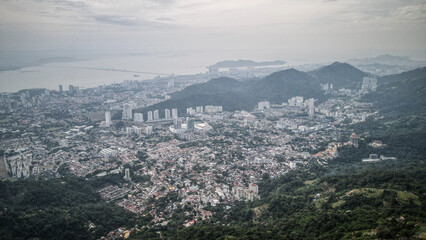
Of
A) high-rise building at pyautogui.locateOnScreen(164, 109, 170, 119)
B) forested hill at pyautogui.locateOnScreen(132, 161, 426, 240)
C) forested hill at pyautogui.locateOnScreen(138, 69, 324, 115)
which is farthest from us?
forested hill at pyautogui.locateOnScreen(138, 69, 324, 115)

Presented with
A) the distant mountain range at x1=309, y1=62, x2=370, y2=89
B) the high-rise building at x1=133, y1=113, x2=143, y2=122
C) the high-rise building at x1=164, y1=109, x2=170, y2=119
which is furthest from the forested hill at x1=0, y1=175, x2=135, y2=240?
the distant mountain range at x1=309, y1=62, x2=370, y2=89

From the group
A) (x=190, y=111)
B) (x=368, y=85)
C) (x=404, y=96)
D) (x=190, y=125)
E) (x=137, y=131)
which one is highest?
(x=368, y=85)

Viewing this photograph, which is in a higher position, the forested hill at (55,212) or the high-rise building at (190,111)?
the high-rise building at (190,111)

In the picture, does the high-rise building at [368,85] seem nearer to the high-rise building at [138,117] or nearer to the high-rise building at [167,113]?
the high-rise building at [167,113]

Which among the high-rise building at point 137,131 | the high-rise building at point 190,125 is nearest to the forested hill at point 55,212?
the high-rise building at point 137,131

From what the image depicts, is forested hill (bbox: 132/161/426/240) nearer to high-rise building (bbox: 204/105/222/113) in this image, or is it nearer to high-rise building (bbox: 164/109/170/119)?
high-rise building (bbox: 164/109/170/119)

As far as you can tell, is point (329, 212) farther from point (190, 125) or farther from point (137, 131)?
point (137, 131)

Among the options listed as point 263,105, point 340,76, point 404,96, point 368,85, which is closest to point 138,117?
point 263,105

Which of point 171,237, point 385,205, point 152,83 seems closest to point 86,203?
point 171,237

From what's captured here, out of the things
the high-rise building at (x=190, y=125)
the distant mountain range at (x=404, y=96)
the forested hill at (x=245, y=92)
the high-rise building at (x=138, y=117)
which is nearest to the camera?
the high-rise building at (x=190, y=125)

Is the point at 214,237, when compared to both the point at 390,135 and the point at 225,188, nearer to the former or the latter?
the point at 225,188

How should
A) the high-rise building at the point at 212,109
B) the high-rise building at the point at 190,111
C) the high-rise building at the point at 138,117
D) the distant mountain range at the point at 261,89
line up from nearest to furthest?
the high-rise building at the point at 138,117 < the high-rise building at the point at 190,111 < the high-rise building at the point at 212,109 < the distant mountain range at the point at 261,89
